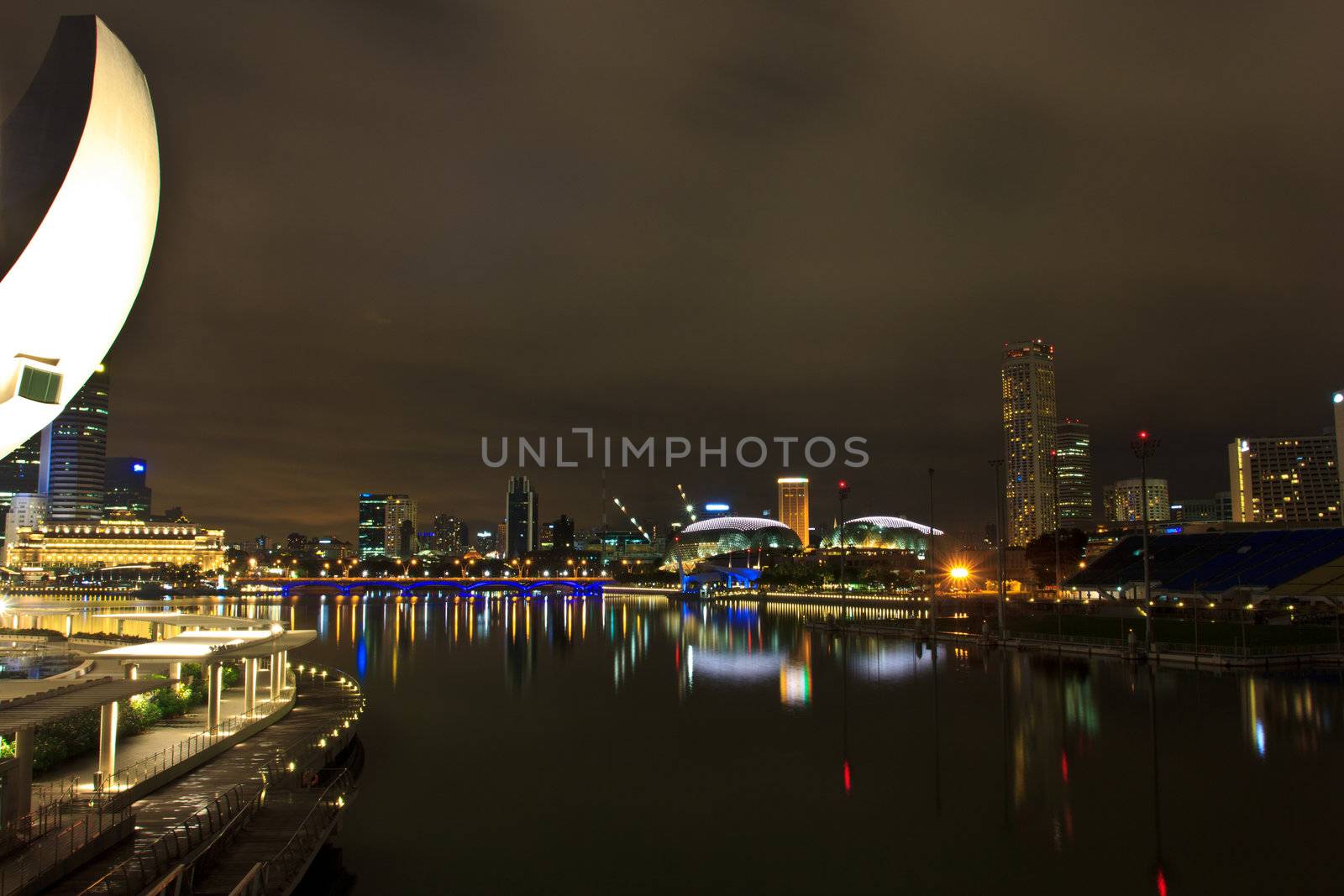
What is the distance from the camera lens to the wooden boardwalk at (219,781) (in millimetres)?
12578

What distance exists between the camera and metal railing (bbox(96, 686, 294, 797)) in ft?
52.1

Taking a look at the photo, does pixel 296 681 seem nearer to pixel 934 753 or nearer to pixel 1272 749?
pixel 934 753

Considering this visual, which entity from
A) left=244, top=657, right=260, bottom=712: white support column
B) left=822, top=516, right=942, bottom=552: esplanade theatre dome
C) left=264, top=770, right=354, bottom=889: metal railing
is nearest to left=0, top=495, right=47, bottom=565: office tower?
left=822, top=516, right=942, bottom=552: esplanade theatre dome

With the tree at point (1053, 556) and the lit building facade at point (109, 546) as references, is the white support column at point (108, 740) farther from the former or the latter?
the lit building facade at point (109, 546)

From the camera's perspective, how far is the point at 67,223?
11023 mm

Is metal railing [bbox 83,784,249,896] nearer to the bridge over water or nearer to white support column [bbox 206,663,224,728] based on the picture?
white support column [bbox 206,663,224,728]

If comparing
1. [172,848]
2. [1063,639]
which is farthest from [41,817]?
[1063,639]

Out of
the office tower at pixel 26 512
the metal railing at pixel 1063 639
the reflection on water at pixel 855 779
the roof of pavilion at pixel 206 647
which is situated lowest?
the reflection on water at pixel 855 779

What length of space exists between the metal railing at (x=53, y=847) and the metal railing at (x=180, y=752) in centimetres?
188

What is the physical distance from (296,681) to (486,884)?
1759 centimetres

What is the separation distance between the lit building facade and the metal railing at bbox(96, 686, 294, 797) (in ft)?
520

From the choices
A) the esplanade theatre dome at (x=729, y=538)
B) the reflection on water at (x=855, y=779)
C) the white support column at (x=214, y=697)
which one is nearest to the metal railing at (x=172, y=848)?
the reflection on water at (x=855, y=779)

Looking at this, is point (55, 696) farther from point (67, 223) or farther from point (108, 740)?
point (67, 223)

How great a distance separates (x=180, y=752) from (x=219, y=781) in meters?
1.60
